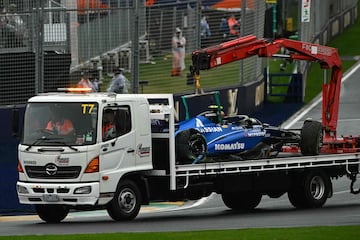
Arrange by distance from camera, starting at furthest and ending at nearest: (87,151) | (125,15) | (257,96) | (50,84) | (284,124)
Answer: (257,96) < (284,124) < (125,15) < (50,84) < (87,151)

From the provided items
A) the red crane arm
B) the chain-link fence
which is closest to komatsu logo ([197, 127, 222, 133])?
the red crane arm

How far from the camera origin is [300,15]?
117 feet

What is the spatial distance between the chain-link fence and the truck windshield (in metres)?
6.70

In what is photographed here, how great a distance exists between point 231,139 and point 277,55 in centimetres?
199

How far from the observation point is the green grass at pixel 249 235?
47.5ft

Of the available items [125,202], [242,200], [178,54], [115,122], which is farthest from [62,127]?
[178,54]

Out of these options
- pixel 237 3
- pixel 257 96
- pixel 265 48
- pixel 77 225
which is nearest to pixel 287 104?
pixel 257 96

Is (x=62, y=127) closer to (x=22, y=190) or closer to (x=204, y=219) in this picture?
(x=22, y=190)

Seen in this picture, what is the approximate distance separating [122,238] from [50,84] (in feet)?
34.9

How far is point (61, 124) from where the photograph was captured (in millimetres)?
17594

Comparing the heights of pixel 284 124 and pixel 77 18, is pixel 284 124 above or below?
below

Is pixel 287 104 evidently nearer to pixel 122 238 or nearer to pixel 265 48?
pixel 265 48

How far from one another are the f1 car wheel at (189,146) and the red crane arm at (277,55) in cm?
137

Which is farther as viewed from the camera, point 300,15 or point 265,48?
point 300,15
